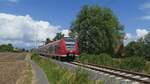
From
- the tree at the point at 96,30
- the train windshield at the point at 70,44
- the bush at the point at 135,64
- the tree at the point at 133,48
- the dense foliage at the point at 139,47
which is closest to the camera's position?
the bush at the point at 135,64

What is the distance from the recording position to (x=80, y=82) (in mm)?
15023

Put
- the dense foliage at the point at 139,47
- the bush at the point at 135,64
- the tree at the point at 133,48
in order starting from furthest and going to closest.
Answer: the tree at the point at 133,48
the dense foliage at the point at 139,47
the bush at the point at 135,64

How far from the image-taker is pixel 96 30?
85.2 metres

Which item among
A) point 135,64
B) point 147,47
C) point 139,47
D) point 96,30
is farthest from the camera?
point 139,47

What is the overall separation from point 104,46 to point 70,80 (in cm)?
7201

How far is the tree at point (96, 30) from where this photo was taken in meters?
84.5

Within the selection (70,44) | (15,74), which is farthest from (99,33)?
(15,74)

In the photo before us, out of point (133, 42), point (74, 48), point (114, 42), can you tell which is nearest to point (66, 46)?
point (74, 48)

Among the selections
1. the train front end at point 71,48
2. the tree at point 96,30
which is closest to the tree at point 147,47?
the tree at point 96,30

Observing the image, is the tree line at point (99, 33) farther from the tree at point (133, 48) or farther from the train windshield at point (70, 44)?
the train windshield at point (70, 44)

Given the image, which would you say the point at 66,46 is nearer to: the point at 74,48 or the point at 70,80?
the point at 74,48

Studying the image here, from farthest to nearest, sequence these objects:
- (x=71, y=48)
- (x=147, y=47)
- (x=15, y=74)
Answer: (x=147, y=47) < (x=71, y=48) < (x=15, y=74)

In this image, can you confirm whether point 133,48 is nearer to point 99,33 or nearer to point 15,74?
point 99,33

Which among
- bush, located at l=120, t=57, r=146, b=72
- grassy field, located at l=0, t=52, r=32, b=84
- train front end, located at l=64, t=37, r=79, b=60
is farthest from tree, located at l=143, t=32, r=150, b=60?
bush, located at l=120, t=57, r=146, b=72
